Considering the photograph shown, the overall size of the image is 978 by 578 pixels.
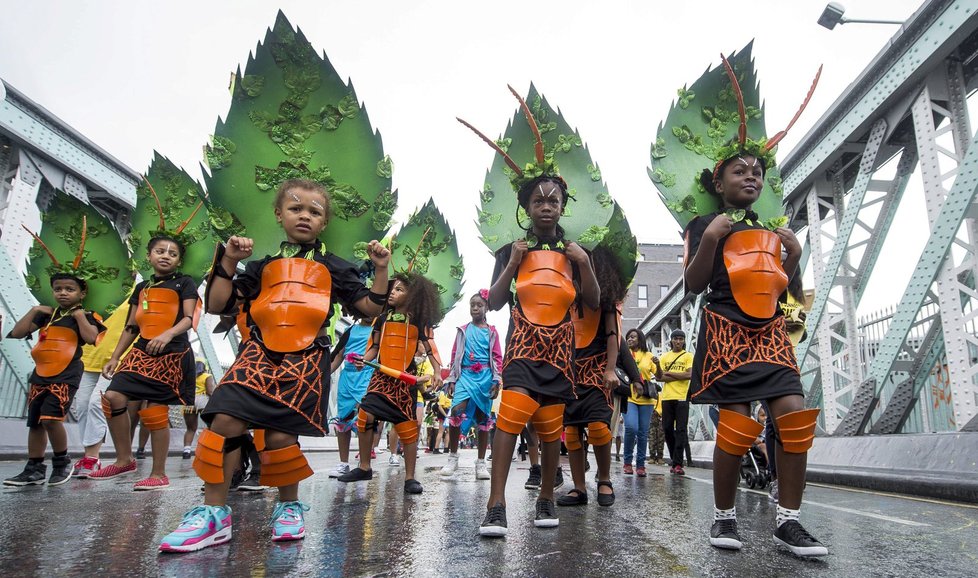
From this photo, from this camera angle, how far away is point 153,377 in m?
5.12

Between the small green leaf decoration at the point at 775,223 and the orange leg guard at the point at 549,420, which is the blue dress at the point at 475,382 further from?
the small green leaf decoration at the point at 775,223

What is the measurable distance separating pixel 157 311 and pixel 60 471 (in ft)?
4.92

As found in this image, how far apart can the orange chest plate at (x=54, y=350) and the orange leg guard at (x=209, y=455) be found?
11.5 ft

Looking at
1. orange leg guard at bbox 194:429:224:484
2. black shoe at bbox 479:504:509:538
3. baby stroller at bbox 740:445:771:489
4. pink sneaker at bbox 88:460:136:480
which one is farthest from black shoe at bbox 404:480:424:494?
baby stroller at bbox 740:445:771:489

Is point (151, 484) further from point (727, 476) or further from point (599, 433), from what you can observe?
point (727, 476)

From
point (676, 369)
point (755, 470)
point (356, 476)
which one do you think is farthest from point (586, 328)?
point (676, 369)

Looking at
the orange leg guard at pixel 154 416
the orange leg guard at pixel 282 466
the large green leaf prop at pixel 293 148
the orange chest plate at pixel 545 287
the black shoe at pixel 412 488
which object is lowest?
the black shoe at pixel 412 488

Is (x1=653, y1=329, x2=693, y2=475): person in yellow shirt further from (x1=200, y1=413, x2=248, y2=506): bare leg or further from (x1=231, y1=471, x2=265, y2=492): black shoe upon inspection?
(x1=200, y1=413, x2=248, y2=506): bare leg

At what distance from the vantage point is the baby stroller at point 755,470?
648 centimetres

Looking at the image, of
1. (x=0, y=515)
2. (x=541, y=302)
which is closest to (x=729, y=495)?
(x=541, y=302)

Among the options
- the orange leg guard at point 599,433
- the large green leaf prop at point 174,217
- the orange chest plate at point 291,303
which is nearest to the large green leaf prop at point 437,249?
the large green leaf prop at point 174,217

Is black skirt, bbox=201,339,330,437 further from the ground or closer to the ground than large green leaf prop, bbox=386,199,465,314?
closer to the ground

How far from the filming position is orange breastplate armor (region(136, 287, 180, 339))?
5.28 m

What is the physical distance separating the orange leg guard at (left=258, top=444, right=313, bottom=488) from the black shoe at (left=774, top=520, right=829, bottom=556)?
84.6 inches
